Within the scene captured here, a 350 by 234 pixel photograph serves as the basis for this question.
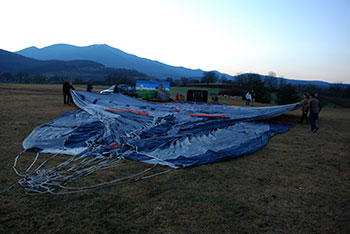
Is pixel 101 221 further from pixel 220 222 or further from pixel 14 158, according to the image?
pixel 14 158

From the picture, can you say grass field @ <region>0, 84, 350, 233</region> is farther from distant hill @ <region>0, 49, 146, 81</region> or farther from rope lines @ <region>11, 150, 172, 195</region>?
distant hill @ <region>0, 49, 146, 81</region>

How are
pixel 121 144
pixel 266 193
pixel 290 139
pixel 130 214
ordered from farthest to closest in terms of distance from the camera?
pixel 290 139
pixel 121 144
pixel 266 193
pixel 130 214

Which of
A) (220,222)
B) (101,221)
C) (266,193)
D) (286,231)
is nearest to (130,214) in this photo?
(101,221)

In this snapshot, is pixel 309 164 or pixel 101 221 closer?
pixel 101 221

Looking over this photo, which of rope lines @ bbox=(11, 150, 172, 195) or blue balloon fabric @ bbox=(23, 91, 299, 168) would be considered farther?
blue balloon fabric @ bbox=(23, 91, 299, 168)

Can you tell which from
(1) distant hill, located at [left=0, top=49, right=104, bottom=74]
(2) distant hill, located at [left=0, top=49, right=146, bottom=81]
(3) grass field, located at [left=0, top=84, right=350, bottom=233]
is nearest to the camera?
(3) grass field, located at [left=0, top=84, right=350, bottom=233]

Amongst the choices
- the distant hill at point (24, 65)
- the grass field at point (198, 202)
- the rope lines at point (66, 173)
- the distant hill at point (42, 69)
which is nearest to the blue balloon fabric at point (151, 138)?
the rope lines at point (66, 173)

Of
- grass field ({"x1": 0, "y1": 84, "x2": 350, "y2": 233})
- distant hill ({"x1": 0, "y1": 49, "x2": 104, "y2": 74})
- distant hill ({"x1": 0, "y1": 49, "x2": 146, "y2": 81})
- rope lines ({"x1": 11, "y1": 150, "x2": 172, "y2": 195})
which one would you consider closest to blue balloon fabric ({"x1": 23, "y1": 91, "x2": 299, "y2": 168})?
rope lines ({"x1": 11, "y1": 150, "x2": 172, "y2": 195})

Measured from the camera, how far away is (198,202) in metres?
3.01

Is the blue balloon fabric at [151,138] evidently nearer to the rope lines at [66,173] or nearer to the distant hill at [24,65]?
the rope lines at [66,173]

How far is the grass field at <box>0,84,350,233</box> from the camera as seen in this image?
249 cm

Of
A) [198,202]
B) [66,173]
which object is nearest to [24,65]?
[66,173]

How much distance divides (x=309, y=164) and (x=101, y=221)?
4184 millimetres

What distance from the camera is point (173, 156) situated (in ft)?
15.1
